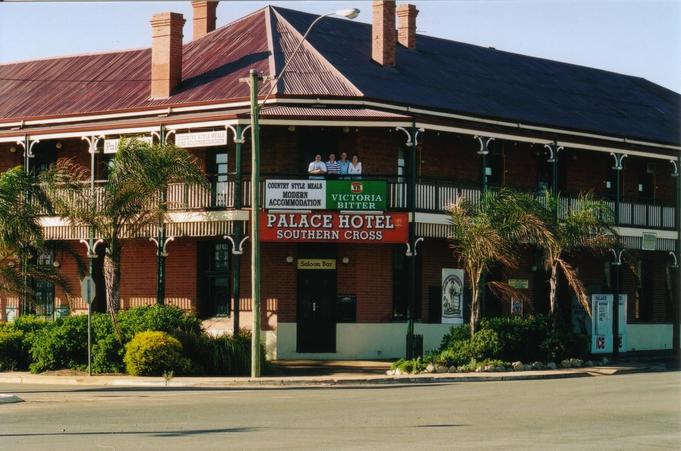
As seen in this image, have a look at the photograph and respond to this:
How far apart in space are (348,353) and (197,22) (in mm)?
14847

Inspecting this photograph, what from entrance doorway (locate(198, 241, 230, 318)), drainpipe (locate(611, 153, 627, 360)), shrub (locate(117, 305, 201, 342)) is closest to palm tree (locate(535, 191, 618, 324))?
drainpipe (locate(611, 153, 627, 360))

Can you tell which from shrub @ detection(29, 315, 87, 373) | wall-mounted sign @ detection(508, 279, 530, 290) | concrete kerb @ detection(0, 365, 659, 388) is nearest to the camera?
concrete kerb @ detection(0, 365, 659, 388)

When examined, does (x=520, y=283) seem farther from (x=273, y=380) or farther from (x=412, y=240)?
(x=273, y=380)

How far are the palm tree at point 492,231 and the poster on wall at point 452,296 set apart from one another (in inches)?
152

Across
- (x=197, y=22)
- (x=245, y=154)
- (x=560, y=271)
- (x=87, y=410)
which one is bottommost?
(x=87, y=410)

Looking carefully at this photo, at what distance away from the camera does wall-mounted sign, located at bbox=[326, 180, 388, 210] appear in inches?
1341

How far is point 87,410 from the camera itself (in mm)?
→ 21375

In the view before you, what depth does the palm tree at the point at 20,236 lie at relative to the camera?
1216 inches

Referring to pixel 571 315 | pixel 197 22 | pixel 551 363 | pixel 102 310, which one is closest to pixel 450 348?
pixel 551 363

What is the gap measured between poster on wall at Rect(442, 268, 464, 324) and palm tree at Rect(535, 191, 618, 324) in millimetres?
3570

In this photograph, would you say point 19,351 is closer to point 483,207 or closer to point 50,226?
point 50,226

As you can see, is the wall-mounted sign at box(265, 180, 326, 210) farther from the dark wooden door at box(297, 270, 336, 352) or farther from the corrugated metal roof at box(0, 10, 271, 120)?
the corrugated metal roof at box(0, 10, 271, 120)

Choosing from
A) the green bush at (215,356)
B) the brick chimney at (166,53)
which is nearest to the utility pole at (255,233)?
the green bush at (215,356)

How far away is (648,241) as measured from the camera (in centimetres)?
4188
